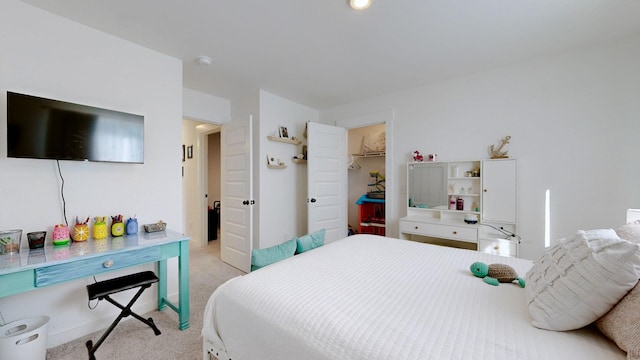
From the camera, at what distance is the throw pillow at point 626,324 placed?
664 millimetres

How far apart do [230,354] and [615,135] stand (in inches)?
139

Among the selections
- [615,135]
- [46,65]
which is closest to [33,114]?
[46,65]

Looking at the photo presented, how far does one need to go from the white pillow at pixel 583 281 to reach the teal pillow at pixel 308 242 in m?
1.40

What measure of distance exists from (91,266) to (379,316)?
6.13 ft

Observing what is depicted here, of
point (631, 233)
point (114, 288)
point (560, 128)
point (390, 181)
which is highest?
point (560, 128)

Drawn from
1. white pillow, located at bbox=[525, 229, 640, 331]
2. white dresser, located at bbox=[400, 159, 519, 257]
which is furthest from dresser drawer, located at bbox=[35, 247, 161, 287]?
white dresser, located at bbox=[400, 159, 519, 257]

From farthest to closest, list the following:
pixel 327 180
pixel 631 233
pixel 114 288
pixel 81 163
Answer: pixel 327 180
pixel 81 163
pixel 114 288
pixel 631 233

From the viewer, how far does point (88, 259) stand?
158 centimetres

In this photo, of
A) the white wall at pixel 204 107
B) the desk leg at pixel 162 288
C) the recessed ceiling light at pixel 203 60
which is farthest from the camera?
the white wall at pixel 204 107

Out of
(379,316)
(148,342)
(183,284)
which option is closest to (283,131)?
(183,284)

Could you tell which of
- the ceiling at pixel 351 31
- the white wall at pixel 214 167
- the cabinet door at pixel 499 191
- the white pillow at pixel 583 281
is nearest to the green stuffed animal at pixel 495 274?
the white pillow at pixel 583 281

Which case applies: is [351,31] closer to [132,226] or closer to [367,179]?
[132,226]

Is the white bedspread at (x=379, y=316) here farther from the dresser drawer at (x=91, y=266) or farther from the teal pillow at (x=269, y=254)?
the dresser drawer at (x=91, y=266)

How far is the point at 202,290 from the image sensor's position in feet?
8.85
